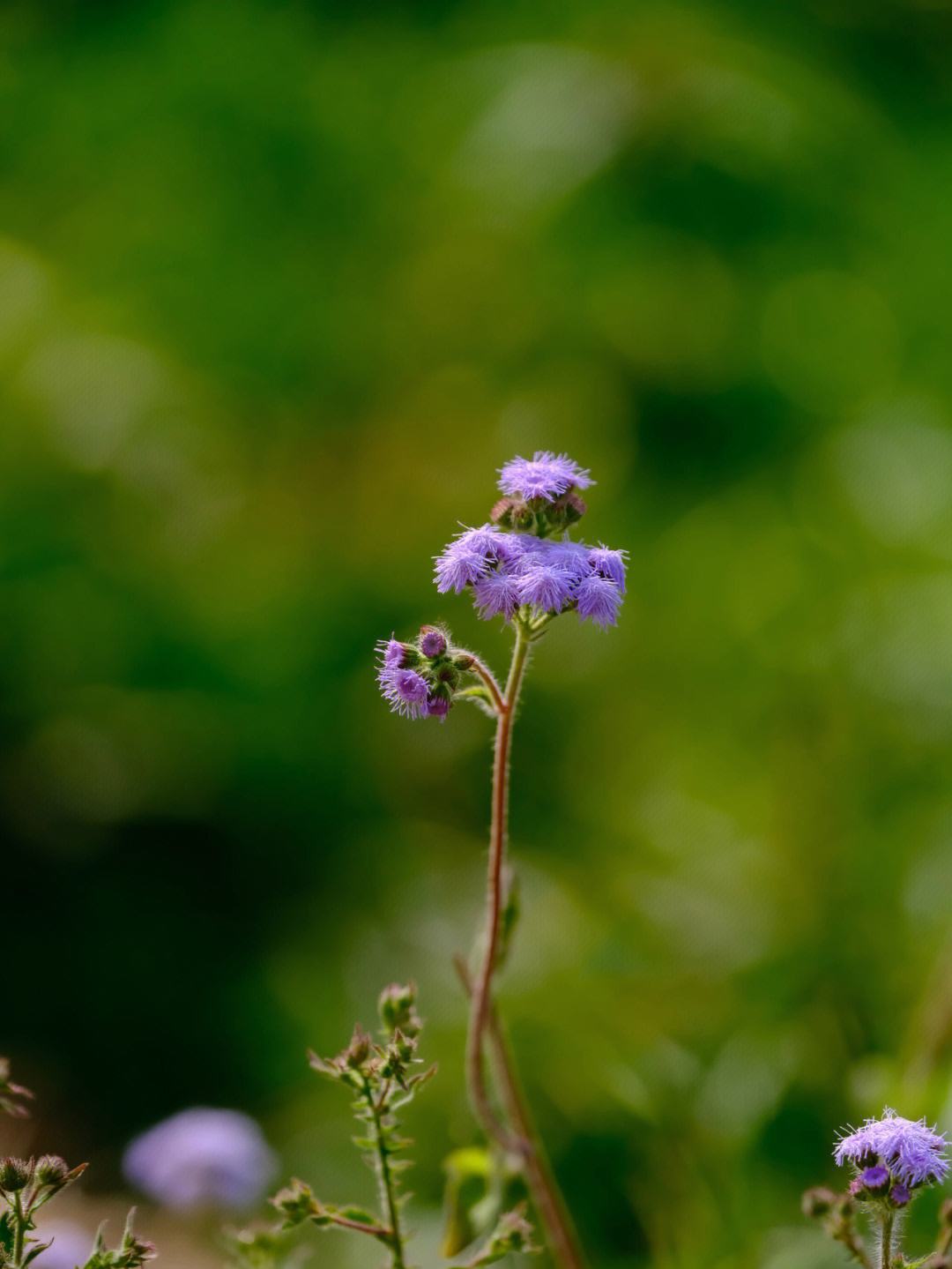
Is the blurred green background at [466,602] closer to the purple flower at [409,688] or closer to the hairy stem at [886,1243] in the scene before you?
the hairy stem at [886,1243]

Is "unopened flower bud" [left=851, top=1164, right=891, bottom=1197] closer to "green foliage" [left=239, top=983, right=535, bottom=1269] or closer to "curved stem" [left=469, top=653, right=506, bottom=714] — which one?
"green foliage" [left=239, top=983, right=535, bottom=1269]

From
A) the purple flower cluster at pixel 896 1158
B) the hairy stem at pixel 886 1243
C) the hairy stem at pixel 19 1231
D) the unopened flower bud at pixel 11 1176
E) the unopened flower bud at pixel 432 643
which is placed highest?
the unopened flower bud at pixel 432 643

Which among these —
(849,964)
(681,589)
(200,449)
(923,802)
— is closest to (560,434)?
(681,589)

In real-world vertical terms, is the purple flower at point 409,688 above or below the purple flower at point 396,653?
below

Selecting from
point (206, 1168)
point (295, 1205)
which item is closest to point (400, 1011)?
point (295, 1205)

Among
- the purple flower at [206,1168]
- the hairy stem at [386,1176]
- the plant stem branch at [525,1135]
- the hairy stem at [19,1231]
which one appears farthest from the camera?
the purple flower at [206,1168]

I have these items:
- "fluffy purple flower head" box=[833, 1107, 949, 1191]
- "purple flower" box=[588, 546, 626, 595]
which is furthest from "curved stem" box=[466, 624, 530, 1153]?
"fluffy purple flower head" box=[833, 1107, 949, 1191]

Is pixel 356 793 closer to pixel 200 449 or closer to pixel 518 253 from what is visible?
pixel 200 449

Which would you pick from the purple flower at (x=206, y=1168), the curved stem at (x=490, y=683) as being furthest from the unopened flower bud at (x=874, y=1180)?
the purple flower at (x=206, y=1168)
